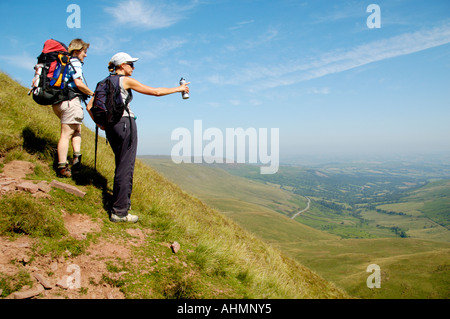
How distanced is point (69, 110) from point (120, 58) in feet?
6.92

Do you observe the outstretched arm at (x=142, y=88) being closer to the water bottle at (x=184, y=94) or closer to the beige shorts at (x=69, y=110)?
the water bottle at (x=184, y=94)

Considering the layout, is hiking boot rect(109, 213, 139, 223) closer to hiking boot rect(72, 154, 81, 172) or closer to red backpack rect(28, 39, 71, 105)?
hiking boot rect(72, 154, 81, 172)

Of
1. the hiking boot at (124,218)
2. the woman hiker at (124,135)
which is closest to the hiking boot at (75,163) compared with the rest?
the woman hiker at (124,135)

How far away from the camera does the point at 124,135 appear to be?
226 inches

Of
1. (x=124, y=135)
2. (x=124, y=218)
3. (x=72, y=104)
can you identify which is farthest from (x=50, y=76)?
(x=124, y=218)

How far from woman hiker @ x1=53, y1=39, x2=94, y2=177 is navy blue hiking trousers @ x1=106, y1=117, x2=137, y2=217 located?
59.2 inches

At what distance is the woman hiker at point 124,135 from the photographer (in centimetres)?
566

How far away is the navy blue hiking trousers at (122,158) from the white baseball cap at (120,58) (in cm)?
134

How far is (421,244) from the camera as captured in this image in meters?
142

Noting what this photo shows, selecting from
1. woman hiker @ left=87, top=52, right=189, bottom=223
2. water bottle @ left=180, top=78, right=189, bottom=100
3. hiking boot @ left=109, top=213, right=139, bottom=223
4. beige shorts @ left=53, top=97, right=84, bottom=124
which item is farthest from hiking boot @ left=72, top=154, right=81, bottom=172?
water bottle @ left=180, top=78, right=189, bottom=100
